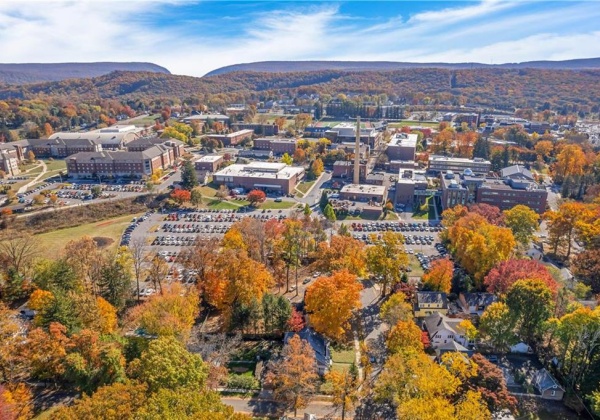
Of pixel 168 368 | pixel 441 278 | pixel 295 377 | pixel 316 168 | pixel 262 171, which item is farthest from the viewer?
pixel 316 168

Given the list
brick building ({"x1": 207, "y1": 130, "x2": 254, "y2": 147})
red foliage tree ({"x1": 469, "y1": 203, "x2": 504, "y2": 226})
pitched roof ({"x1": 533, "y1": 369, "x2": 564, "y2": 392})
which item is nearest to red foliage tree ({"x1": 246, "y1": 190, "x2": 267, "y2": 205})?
red foliage tree ({"x1": 469, "y1": 203, "x2": 504, "y2": 226})

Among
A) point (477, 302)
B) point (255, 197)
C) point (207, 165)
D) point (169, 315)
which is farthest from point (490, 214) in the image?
point (207, 165)

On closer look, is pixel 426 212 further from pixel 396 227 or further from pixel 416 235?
pixel 416 235

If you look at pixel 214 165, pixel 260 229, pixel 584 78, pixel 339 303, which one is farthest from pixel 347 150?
pixel 584 78

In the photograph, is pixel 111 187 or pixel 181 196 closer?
pixel 181 196

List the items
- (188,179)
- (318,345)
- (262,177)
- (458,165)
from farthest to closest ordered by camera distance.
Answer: (458,165), (262,177), (188,179), (318,345)

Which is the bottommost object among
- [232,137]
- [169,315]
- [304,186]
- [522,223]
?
[304,186]

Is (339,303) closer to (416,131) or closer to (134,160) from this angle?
(134,160)
